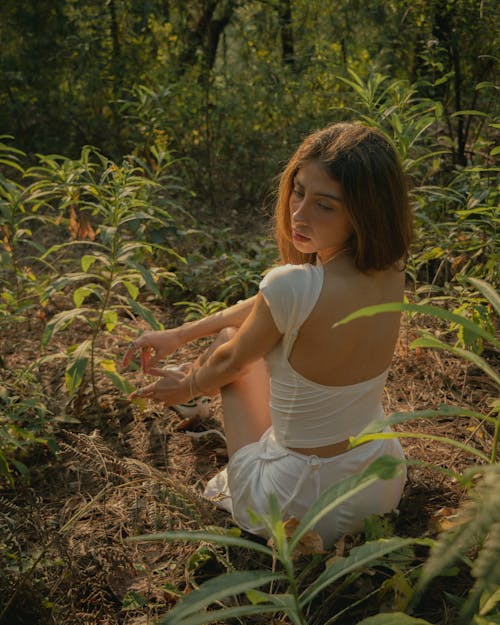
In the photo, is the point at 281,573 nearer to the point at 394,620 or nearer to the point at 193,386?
the point at 394,620

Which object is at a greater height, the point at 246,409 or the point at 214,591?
the point at 214,591

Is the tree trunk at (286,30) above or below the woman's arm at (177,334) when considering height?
above

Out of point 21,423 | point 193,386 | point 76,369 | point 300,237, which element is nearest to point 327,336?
point 300,237

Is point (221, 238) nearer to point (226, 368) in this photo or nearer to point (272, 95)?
point (272, 95)

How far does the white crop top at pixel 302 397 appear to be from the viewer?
2.15 meters

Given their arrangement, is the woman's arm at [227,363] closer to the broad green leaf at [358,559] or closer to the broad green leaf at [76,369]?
the broad green leaf at [76,369]

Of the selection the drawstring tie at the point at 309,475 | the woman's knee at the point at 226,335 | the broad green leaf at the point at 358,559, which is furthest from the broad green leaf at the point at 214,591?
the woman's knee at the point at 226,335

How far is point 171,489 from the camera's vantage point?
7.16 feet

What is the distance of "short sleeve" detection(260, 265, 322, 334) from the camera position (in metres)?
2.13

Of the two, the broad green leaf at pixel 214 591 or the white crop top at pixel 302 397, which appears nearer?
the broad green leaf at pixel 214 591

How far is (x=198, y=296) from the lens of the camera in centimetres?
343

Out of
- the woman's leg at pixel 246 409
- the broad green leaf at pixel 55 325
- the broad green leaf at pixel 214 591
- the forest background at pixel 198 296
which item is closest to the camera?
the broad green leaf at pixel 214 591

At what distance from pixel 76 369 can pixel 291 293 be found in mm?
1001

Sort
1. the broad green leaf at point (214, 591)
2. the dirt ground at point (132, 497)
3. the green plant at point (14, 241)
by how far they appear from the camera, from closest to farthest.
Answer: the broad green leaf at point (214, 591) < the dirt ground at point (132, 497) < the green plant at point (14, 241)
